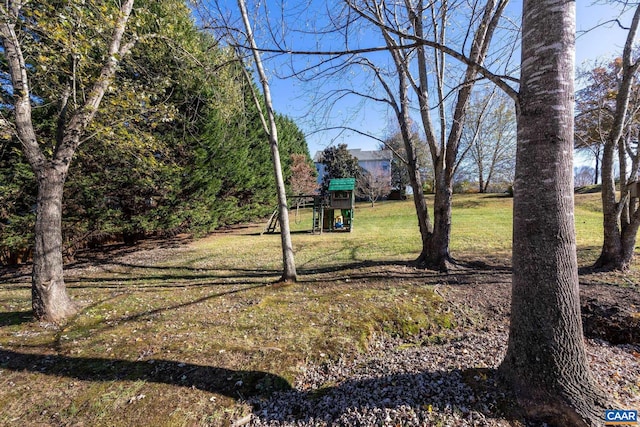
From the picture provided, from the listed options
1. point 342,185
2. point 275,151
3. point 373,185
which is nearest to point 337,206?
point 342,185

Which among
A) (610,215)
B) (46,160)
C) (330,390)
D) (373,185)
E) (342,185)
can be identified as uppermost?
(373,185)

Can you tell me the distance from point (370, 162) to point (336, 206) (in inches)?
1126

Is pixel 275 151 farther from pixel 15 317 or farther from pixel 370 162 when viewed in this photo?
pixel 370 162

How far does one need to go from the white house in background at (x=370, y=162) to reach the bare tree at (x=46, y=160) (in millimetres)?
22701

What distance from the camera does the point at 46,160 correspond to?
10.4 ft

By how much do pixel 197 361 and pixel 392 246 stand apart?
590cm

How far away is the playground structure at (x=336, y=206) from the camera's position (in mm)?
11109

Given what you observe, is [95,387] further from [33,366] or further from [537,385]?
[537,385]

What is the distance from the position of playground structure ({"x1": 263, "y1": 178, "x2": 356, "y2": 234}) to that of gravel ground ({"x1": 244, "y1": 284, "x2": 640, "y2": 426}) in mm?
8624

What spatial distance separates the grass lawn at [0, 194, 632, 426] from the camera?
1922 millimetres

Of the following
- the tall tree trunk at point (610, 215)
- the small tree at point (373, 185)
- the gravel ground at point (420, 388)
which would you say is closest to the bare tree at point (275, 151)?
the gravel ground at point (420, 388)

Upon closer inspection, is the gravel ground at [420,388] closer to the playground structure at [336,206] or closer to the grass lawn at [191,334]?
the grass lawn at [191,334]

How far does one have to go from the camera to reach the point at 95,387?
6.78ft

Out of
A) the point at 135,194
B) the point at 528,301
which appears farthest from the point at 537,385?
the point at 135,194
